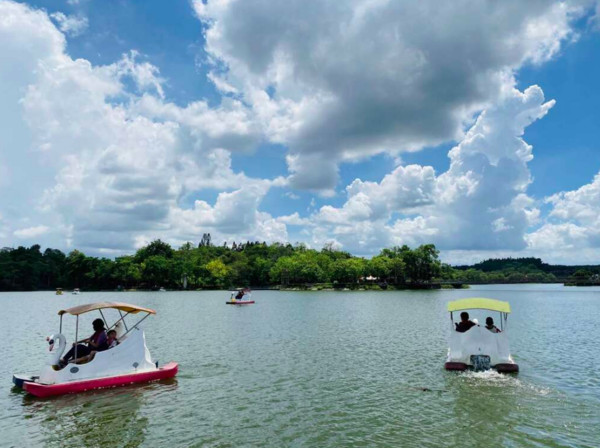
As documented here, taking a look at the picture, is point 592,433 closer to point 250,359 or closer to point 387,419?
point 387,419

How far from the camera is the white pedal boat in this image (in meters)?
18.6

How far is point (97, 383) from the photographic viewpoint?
19.3m

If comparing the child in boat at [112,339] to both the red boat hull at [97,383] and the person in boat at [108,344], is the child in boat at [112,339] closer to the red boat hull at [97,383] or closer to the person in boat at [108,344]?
the person in boat at [108,344]

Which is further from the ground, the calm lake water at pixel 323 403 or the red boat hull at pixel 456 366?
the red boat hull at pixel 456 366

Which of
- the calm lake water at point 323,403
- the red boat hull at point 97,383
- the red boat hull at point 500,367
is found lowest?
the calm lake water at point 323,403

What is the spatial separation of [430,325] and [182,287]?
6482 inches

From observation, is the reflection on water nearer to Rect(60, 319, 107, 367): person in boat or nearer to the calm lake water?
the calm lake water

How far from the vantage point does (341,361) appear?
86.2ft

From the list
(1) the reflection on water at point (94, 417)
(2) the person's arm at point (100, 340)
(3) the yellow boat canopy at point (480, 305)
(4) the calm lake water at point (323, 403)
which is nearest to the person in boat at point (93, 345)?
(2) the person's arm at point (100, 340)

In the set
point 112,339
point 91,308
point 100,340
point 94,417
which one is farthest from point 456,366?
point 91,308

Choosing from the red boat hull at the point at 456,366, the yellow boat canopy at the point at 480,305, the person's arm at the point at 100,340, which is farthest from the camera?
the yellow boat canopy at the point at 480,305

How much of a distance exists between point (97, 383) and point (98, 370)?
0.63 metres

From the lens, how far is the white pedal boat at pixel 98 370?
18.6 m

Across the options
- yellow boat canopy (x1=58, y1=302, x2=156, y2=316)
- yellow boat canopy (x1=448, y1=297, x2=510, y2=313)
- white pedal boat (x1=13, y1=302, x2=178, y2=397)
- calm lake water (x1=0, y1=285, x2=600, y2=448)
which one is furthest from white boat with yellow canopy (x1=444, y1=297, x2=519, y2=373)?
yellow boat canopy (x1=58, y1=302, x2=156, y2=316)
